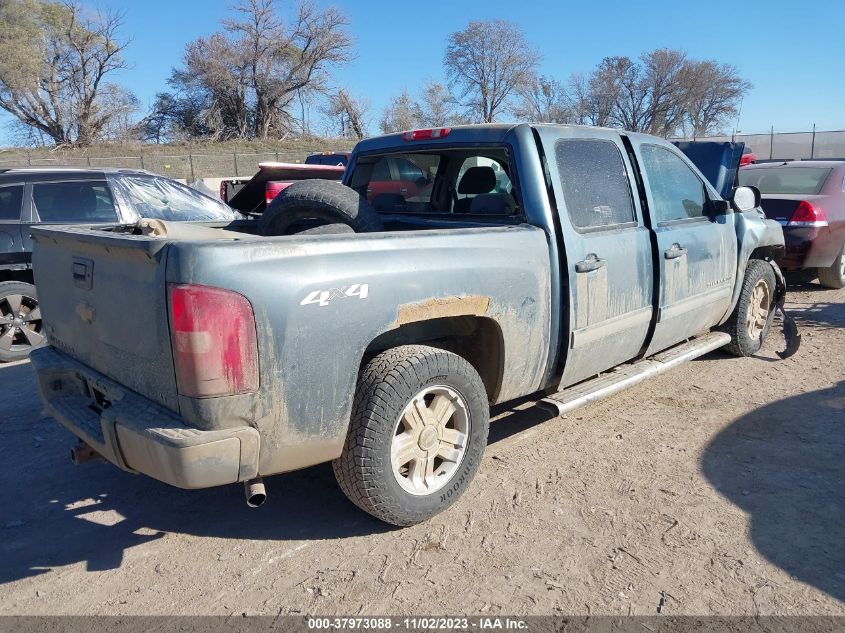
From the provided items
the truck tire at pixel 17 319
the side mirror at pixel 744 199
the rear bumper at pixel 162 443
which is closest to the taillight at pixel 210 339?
the rear bumper at pixel 162 443

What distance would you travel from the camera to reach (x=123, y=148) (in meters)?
41.2

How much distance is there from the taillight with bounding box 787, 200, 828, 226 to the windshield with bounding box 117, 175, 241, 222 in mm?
→ 6626

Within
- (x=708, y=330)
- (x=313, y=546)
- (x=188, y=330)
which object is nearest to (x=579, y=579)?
(x=313, y=546)

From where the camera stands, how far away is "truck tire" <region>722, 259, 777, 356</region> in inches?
227

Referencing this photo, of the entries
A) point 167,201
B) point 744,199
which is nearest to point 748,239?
point 744,199

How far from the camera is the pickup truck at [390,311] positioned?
2660mm

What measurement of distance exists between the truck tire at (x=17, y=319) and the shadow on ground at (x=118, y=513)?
2.62 metres

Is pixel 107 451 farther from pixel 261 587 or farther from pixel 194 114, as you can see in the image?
pixel 194 114

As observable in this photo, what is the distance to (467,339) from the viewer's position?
383cm

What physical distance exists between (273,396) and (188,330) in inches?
16.8

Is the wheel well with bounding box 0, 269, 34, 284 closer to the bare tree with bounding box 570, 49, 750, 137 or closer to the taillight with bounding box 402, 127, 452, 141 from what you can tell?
the taillight with bounding box 402, 127, 452, 141

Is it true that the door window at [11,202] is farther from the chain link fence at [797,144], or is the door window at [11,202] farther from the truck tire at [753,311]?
the chain link fence at [797,144]

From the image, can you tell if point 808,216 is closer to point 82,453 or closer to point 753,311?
point 753,311

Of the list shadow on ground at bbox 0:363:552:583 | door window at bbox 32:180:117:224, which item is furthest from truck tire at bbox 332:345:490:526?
door window at bbox 32:180:117:224
